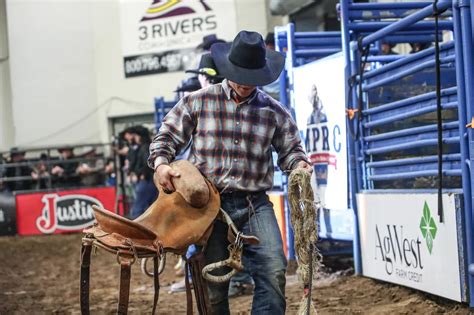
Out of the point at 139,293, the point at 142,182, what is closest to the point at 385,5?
the point at 139,293

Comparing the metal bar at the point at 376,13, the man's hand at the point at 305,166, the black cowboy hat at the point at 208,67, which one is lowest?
the man's hand at the point at 305,166

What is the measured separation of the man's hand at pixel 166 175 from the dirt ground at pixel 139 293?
87.5 inches

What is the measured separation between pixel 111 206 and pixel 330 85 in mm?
10152

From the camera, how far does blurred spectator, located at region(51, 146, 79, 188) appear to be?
17.4 metres

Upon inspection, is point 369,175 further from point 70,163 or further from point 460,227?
point 70,163

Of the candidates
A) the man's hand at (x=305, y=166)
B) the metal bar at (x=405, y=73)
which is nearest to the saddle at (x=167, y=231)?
the man's hand at (x=305, y=166)

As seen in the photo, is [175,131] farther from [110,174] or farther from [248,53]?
[110,174]

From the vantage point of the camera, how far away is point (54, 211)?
16.6 m

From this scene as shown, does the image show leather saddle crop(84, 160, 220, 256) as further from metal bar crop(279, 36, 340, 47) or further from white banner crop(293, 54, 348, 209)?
metal bar crop(279, 36, 340, 47)

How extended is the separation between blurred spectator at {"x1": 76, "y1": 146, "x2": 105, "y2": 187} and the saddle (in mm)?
13659

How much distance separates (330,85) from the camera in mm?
7477

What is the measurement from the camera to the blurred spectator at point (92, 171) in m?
17.6

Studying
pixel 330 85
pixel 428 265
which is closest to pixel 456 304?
pixel 428 265

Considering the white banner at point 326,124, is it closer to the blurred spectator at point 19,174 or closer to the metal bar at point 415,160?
the metal bar at point 415,160
